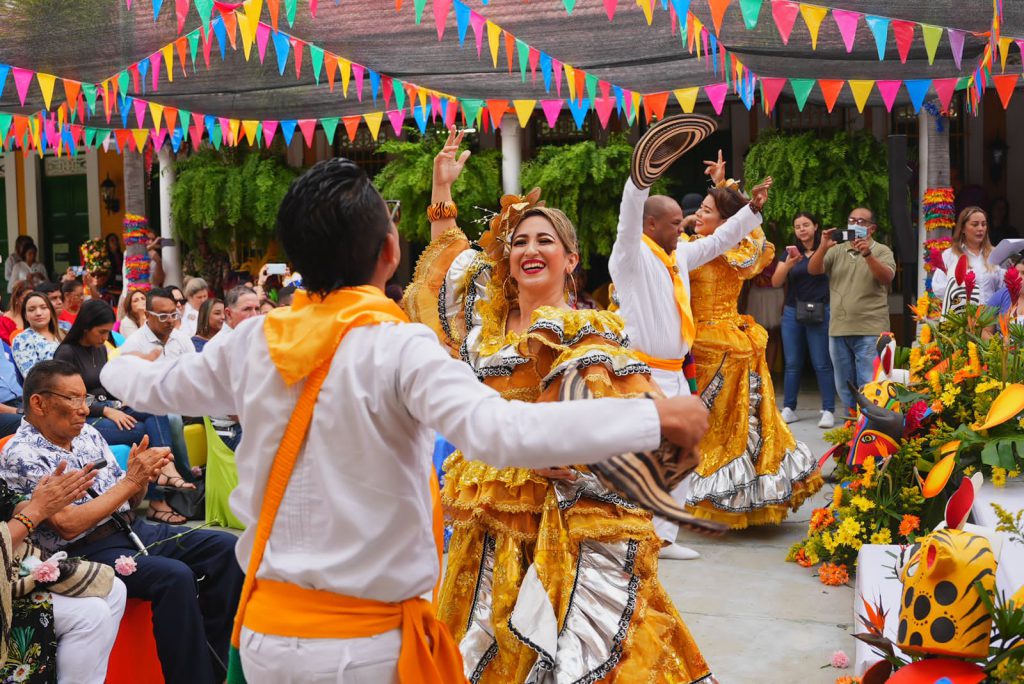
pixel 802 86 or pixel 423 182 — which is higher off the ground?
pixel 802 86

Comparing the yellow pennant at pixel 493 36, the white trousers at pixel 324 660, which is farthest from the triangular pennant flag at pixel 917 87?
the white trousers at pixel 324 660

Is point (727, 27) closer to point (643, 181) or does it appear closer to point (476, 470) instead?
point (643, 181)

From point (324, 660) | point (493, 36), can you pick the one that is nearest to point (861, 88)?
point (493, 36)

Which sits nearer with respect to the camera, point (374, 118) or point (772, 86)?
point (772, 86)

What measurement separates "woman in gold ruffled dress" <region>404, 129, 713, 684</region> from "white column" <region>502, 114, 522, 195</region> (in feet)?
29.1

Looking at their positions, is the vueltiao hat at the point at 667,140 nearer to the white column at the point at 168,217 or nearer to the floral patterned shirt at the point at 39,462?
the floral patterned shirt at the point at 39,462

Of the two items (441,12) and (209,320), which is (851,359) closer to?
(441,12)

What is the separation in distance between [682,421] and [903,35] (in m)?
5.40

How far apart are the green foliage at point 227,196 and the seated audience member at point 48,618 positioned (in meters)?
9.96

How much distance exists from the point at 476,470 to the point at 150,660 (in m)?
1.61

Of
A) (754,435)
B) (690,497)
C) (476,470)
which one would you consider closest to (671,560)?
(690,497)

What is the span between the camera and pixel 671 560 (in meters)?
5.91

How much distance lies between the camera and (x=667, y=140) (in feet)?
14.2

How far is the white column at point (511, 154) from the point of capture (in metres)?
12.2
